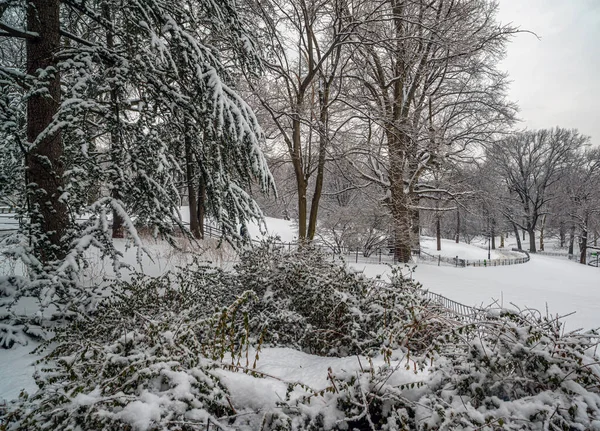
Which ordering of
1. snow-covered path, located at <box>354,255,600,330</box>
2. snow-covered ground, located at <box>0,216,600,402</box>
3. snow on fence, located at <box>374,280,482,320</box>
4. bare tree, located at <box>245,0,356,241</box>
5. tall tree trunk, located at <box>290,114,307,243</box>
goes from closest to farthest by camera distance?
snow on fence, located at <box>374,280,482,320</box>, snow-covered ground, located at <box>0,216,600,402</box>, bare tree, located at <box>245,0,356,241</box>, snow-covered path, located at <box>354,255,600,330</box>, tall tree trunk, located at <box>290,114,307,243</box>

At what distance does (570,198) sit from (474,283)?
87.9 ft

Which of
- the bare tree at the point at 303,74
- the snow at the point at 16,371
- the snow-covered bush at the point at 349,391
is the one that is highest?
the bare tree at the point at 303,74

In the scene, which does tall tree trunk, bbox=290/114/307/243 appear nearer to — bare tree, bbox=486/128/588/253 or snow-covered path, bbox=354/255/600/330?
snow-covered path, bbox=354/255/600/330

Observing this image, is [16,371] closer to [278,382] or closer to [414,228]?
[278,382]

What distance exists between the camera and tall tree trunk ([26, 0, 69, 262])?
477cm

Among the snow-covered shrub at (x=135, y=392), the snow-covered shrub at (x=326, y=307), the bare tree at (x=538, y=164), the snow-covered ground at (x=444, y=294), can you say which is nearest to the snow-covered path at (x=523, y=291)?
the snow-covered ground at (x=444, y=294)

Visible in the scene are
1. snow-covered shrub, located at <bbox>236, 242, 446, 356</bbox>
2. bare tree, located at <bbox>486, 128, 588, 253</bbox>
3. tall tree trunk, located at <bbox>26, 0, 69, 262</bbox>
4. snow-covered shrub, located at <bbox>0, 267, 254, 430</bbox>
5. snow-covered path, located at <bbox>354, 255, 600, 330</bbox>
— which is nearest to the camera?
snow-covered shrub, located at <bbox>0, 267, 254, 430</bbox>

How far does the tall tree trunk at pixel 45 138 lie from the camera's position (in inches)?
188

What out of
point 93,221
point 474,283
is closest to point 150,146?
point 93,221

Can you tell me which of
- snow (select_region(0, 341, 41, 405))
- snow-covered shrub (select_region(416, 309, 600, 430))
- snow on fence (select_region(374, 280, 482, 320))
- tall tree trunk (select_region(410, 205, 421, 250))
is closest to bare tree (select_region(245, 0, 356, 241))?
snow on fence (select_region(374, 280, 482, 320))

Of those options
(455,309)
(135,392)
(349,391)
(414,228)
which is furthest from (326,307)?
(414,228)

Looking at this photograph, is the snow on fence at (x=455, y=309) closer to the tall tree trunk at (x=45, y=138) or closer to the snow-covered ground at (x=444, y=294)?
the snow-covered ground at (x=444, y=294)

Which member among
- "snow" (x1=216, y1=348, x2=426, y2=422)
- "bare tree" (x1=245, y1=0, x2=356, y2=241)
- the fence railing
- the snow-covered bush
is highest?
"bare tree" (x1=245, y1=0, x2=356, y2=241)

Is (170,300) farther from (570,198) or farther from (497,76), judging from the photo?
(570,198)
